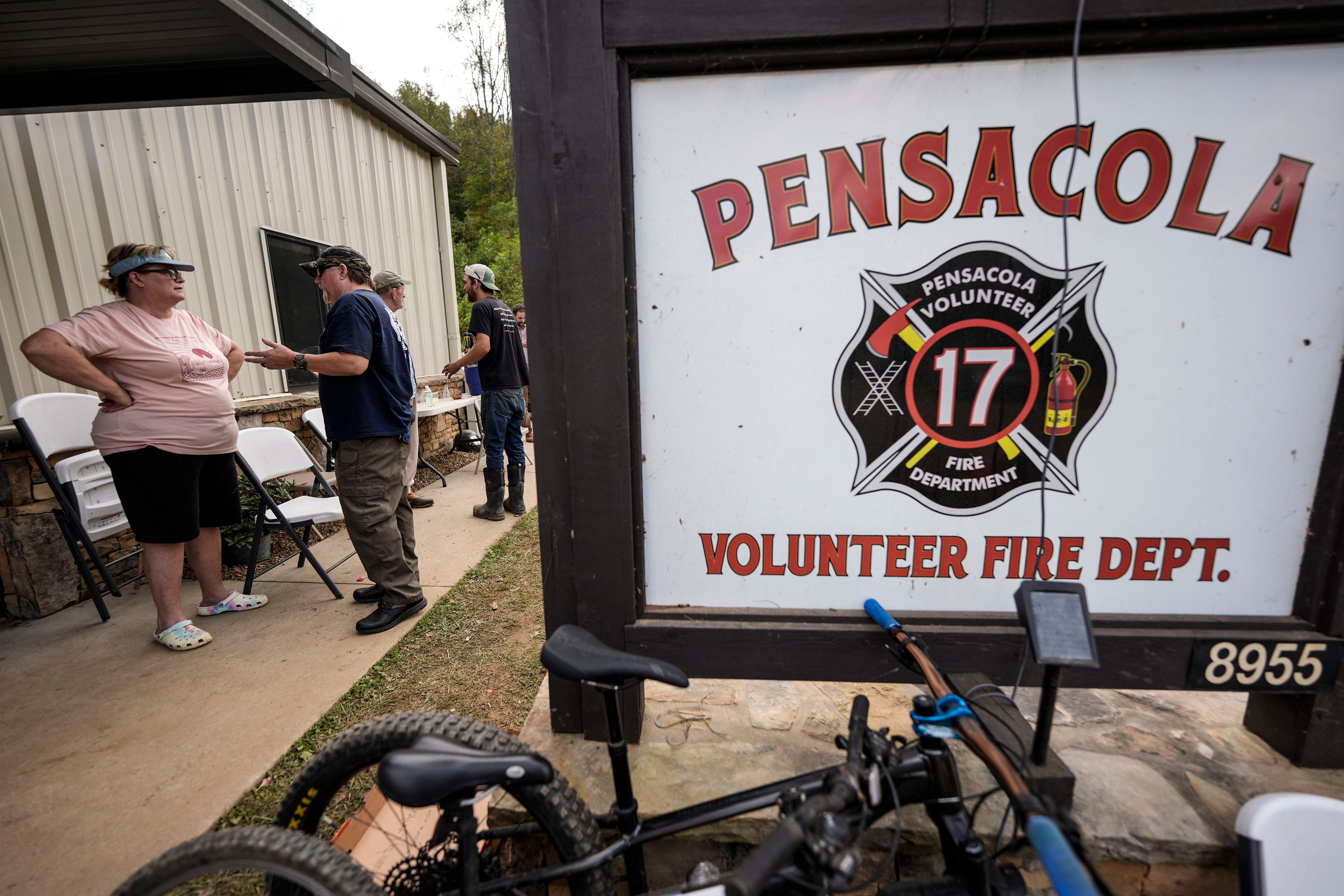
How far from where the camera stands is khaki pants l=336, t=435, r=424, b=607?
299 centimetres

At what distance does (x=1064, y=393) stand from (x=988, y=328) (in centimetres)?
24

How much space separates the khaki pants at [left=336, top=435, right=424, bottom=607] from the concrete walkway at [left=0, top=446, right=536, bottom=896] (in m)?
0.29

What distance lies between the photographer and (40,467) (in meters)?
3.08

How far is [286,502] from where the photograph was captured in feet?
14.5

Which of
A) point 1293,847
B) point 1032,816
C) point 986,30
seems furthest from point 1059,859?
point 986,30

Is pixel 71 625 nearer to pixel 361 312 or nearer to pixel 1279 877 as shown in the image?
pixel 361 312

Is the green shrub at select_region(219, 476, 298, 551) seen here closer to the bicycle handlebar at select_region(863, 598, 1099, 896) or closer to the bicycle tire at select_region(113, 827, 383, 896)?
the bicycle tire at select_region(113, 827, 383, 896)

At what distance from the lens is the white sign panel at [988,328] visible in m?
1.33

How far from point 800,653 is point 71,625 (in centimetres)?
418

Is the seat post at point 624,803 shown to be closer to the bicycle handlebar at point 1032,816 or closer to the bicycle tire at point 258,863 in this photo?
the bicycle tire at point 258,863

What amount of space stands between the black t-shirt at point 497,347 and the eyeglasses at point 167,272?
6.68 feet

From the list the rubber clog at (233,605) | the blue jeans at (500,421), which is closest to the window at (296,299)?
the blue jeans at (500,421)

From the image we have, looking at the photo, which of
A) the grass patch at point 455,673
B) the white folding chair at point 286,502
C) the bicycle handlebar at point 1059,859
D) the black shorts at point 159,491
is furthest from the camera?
the white folding chair at point 286,502

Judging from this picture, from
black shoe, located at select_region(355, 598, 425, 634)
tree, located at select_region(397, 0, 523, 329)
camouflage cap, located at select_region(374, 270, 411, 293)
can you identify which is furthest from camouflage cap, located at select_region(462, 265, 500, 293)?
tree, located at select_region(397, 0, 523, 329)
